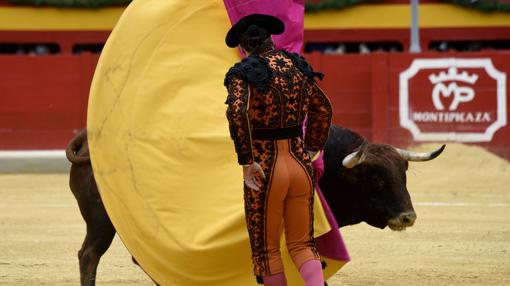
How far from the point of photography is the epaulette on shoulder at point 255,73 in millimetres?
3926

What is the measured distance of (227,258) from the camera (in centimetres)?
464

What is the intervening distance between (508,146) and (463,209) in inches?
148

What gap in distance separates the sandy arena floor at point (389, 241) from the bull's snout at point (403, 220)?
853mm

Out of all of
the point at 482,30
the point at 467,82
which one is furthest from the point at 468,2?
the point at 467,82

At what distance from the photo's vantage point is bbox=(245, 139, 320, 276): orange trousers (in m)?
4.02

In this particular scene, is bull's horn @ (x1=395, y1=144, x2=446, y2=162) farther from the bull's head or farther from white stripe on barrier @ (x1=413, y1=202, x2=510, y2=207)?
white stripe on barrier @ (x1=413, y1=202, x2=510, y2=207)

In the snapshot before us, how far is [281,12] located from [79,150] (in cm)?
129

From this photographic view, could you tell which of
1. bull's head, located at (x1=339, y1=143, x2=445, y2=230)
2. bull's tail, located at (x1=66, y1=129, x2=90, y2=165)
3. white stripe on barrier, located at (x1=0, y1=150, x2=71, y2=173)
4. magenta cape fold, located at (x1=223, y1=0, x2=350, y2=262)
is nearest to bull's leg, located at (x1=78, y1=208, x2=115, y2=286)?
bull's tail, located at (x1=66, y1=129, x2=90, y2=165)

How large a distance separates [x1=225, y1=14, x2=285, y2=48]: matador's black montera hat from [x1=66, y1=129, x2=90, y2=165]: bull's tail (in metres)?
1.56

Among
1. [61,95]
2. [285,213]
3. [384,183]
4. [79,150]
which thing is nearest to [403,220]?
[384,183]

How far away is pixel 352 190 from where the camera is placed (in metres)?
5.19

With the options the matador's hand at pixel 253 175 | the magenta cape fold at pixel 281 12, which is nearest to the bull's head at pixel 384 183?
the magenta cape fold at pixel 281 12

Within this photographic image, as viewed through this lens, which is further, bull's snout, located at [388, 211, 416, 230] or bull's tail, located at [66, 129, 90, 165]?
bull's tail, located at [66, 129, 90, 165]

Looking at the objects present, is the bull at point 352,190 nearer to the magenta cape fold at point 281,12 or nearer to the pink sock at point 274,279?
the magenta cape fold at point 281,12
